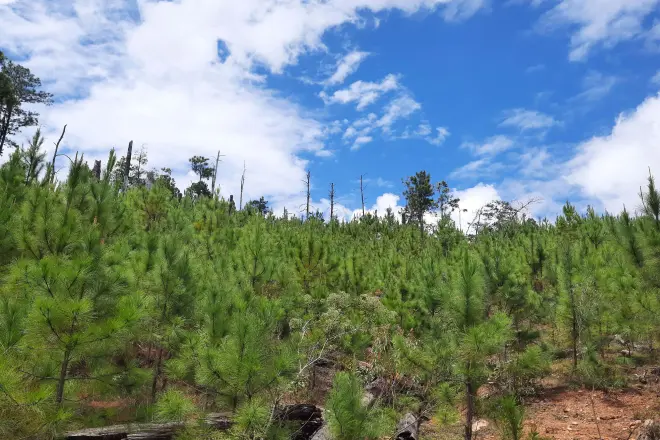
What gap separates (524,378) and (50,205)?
10.3m

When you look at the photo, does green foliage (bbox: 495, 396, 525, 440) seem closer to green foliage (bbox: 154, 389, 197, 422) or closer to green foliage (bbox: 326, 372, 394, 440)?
green foliage (bbox: 326, 372, 394, 440)

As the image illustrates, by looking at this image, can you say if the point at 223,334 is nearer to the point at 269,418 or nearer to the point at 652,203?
the point at 269,418

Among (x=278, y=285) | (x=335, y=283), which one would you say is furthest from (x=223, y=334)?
(x=335, y=283)

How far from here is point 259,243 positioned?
32.8 ft

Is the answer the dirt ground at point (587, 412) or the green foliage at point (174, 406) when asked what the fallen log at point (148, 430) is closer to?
the green foliage at point (174, 406)

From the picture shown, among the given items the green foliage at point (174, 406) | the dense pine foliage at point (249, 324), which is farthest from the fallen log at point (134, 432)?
the green foliage at point (174, 406)

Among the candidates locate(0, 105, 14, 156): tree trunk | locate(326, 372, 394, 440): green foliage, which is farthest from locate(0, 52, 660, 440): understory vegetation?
locate(0, 105, 14, 156): tree trunk

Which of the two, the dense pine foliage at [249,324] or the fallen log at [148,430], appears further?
the fallen log at [148,430]

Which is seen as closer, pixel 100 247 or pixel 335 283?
pixel 100 247

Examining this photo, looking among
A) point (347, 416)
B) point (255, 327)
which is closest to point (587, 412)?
point (347, 416)

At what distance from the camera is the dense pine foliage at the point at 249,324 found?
4395mm

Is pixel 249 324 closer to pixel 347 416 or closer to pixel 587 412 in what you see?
pixel 347 416

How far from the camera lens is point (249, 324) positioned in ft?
15.0

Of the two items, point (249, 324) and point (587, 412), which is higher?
point (249, 324)
